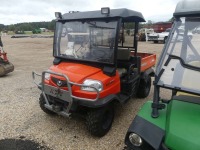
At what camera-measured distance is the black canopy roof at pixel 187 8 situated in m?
2.30

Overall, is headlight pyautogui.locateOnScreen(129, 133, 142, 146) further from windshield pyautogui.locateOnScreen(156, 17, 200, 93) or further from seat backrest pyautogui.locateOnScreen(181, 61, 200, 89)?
seat backrest pyautogui.locateOnScreen(181, 61, 200, 89)

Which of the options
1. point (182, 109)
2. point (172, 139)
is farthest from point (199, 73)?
point (172, 139)

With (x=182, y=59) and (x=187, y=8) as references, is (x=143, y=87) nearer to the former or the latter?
(x=182, y=59)

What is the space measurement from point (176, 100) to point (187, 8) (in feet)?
3.47

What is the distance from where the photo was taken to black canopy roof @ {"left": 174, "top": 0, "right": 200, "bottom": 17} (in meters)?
2.30

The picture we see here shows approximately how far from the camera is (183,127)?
6.57ft

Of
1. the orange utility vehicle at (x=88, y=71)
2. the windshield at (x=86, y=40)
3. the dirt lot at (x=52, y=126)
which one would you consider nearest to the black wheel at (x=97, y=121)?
the orange utility vehicle at (x=88, y=71)

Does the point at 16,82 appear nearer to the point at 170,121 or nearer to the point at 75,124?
the point at 75,124

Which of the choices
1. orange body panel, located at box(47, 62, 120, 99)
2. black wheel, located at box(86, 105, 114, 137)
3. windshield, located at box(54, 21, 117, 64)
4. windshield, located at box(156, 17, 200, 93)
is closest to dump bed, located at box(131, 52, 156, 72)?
windshield, located at box(54, 21, 117, 64)

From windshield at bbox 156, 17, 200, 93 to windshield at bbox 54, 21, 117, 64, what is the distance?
118 centimetres

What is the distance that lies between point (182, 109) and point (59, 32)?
2771 mm

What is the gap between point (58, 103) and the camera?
12.0 feet

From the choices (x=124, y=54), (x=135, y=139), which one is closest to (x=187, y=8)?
(x=135, y=139)

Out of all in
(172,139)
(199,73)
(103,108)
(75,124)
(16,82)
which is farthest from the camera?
(16,82)
